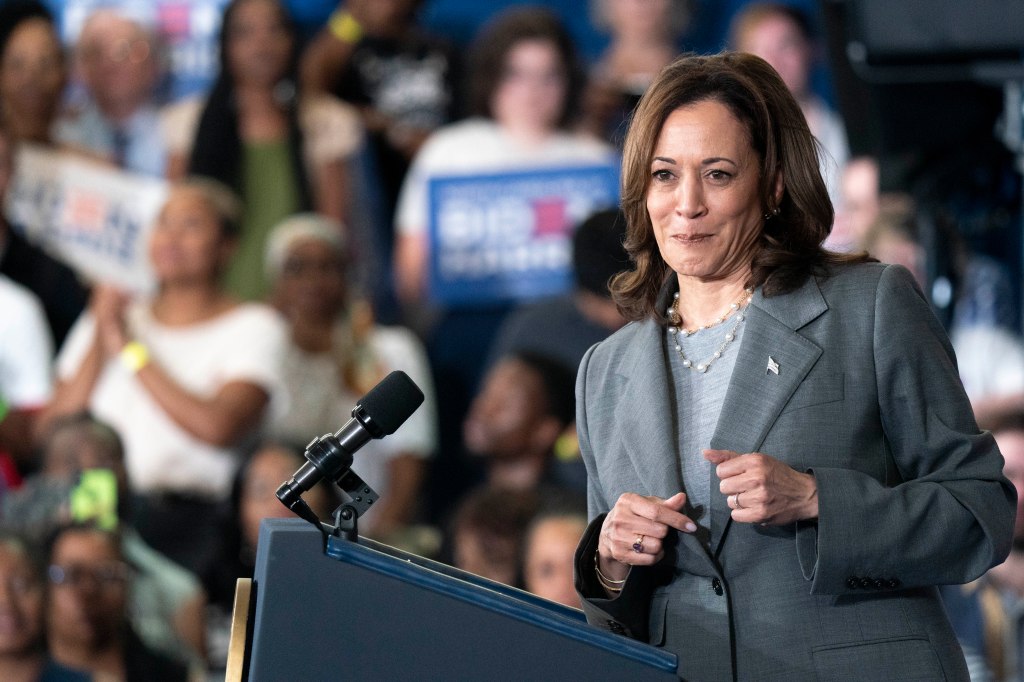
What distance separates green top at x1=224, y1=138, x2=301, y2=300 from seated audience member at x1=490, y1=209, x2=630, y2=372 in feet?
3.60

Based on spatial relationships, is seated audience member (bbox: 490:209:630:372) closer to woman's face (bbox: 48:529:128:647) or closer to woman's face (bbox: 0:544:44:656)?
woman's face (bbox: 48:529:128:647)

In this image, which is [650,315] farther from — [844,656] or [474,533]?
[474,533]

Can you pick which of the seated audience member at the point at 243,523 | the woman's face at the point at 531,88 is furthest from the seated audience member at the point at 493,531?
the woman's face at the point at 531,88

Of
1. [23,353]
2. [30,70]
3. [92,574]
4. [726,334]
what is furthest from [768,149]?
[30,70]

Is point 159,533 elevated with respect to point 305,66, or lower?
lower

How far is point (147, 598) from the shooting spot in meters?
5.13

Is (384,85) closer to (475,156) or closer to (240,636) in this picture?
(475,156)

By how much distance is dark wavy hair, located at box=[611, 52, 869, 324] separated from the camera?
163 cm

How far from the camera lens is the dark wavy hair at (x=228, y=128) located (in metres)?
6.07

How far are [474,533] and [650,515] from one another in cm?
346

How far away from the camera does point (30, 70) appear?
247 inches

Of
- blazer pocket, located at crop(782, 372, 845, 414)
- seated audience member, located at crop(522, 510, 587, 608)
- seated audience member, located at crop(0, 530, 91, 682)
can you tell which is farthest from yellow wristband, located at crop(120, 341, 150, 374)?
blazer pocket, located at crop(782, 372, 845, 414)

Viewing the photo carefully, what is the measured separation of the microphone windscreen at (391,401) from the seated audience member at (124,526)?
3.84m

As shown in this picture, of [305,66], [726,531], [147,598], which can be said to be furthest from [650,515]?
[305,66]
